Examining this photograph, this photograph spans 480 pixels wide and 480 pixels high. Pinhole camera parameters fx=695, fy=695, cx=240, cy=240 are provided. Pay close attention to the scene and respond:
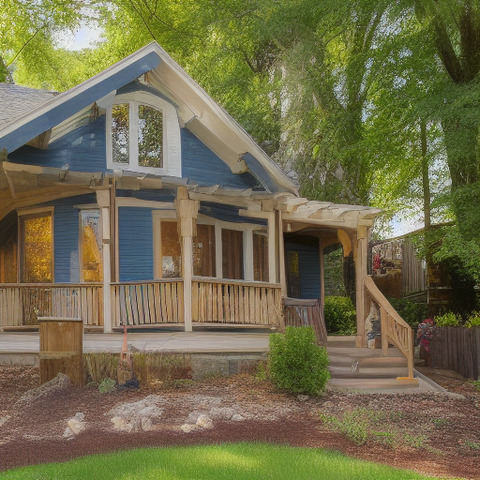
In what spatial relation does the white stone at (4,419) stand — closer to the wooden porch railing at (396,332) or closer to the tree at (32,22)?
the wooden porch railing at (396,332)

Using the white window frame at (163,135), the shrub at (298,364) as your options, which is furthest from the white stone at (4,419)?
the white window frame at (163,135)

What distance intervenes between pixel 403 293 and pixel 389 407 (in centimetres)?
1699

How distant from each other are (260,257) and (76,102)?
6.34m

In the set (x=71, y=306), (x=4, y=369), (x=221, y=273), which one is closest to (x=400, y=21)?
(x=221, y=273)

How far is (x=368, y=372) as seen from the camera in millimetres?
12109

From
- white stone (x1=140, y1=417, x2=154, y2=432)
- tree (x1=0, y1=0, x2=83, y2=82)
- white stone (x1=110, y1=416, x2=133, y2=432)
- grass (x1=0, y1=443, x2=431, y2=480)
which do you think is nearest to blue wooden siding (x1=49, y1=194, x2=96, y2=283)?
white stone (x1=110, y1=416, x2=133, y2=432)

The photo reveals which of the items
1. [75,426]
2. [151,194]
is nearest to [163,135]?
[151,194]

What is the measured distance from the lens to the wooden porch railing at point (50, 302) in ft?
46.1

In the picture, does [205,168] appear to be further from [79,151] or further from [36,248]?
[36,248]

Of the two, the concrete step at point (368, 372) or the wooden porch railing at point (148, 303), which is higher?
the wooden porch railing at point (148, 303)

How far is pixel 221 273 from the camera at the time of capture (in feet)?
55.2

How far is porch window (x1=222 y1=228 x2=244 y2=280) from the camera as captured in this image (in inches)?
668

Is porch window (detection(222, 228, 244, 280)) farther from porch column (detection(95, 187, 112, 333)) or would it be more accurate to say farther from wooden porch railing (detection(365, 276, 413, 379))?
wooden porch railing (detection(365, 276, 413, 379))

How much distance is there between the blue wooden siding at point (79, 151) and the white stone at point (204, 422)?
7873 mm
